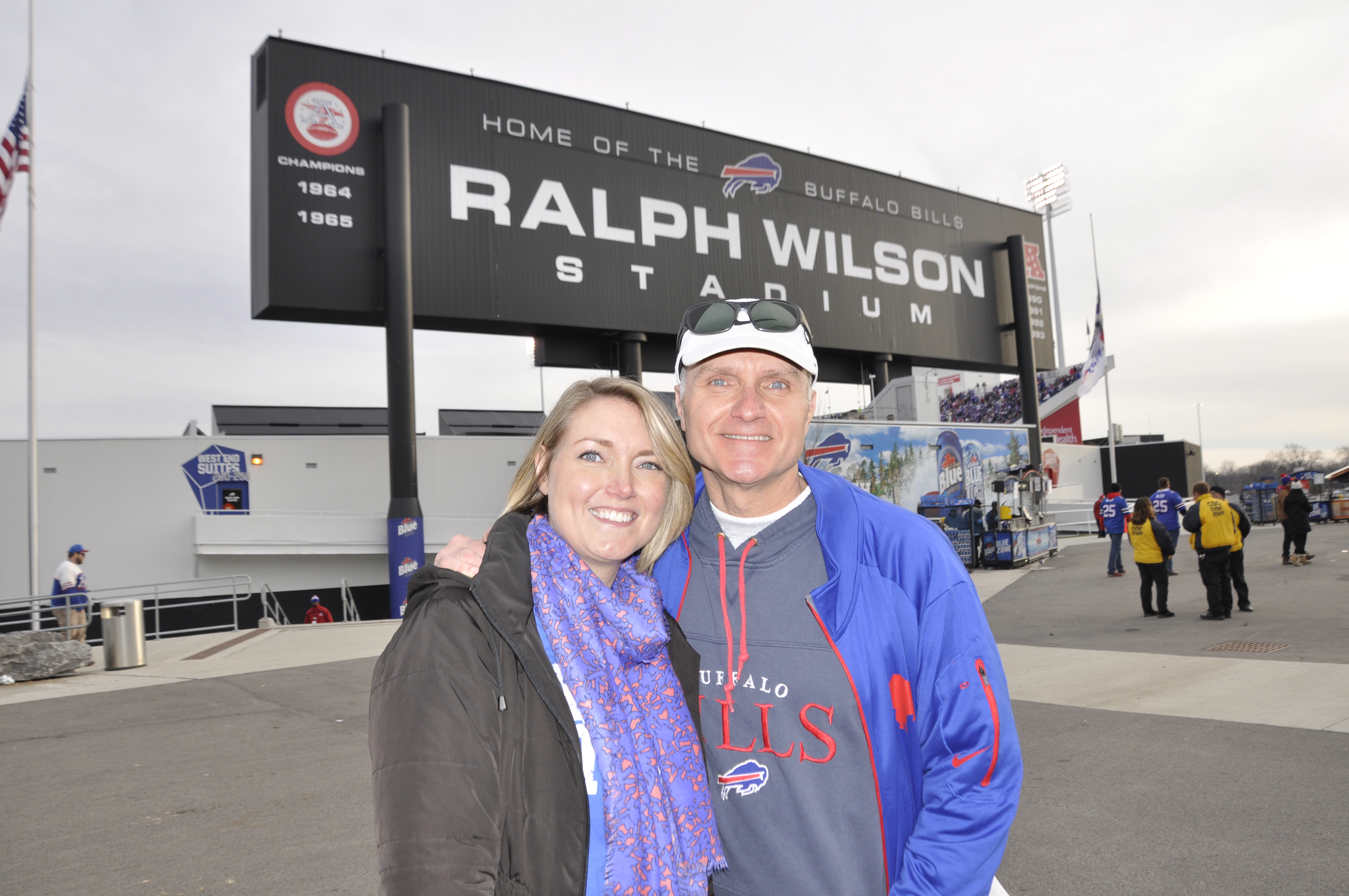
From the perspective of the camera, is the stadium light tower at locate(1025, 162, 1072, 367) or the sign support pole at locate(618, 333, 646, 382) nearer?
the sign support pole at locate(618, 333, 646, 382)

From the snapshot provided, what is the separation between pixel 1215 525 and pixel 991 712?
11.2 m

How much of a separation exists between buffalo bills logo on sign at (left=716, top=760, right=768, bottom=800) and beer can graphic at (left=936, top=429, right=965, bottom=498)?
23825mm

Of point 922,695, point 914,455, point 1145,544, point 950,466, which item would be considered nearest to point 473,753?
point 922,695

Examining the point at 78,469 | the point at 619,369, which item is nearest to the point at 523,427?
the point at 619,369

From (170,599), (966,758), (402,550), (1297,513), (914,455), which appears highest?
(914,455)

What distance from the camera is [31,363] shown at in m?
18.7

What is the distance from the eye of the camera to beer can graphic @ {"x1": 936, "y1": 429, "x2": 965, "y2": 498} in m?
24.7

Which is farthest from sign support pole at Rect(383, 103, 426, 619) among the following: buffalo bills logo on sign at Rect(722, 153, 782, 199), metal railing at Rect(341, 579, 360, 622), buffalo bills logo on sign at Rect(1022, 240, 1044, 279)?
buffalo bills logo on sign at Rect(1022, 240, 1044, 279)

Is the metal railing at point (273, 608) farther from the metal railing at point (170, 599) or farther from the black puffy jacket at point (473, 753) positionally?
the black puffy jacket at point (473, 753)

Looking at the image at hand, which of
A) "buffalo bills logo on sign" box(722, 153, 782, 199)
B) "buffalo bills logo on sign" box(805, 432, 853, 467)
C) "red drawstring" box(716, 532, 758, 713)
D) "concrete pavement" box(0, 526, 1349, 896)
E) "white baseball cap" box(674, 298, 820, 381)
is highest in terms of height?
"buffalo bills logo on sign" box(722, 153, 782, 199)

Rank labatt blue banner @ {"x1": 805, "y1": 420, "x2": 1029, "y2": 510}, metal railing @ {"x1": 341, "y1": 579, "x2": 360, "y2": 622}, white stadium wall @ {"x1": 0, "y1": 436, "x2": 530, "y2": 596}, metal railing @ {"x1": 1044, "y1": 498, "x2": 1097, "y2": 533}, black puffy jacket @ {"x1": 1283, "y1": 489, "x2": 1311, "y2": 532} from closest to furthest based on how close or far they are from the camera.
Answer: black puffy jacket @ {"x1": 1283, "y1": 489, "x2": 1311, "y2": 532}
white stadium wall @ {"x1": 0, "y1": 436, "x2": 530, "y2": 596}
labatt blue banner @ {"x1": 805, "y1": 420, "x2": 1029, "y2": 510}
metal railing @ {"x1": 341, "y1": 579, "x2": 360, "y2": 622}
metal railing @ {"x1": 1044, "y1": 498, "x2": 1097, "y2": 533}

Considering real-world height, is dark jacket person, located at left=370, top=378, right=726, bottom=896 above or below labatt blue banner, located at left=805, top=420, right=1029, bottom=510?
below

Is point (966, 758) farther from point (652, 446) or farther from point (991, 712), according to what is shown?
point (652, 446)

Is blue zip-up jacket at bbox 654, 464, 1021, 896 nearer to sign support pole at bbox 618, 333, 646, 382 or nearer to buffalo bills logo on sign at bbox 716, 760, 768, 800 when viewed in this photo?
buffalo bills logo on sign at bbox 716, 760, 768, 800
